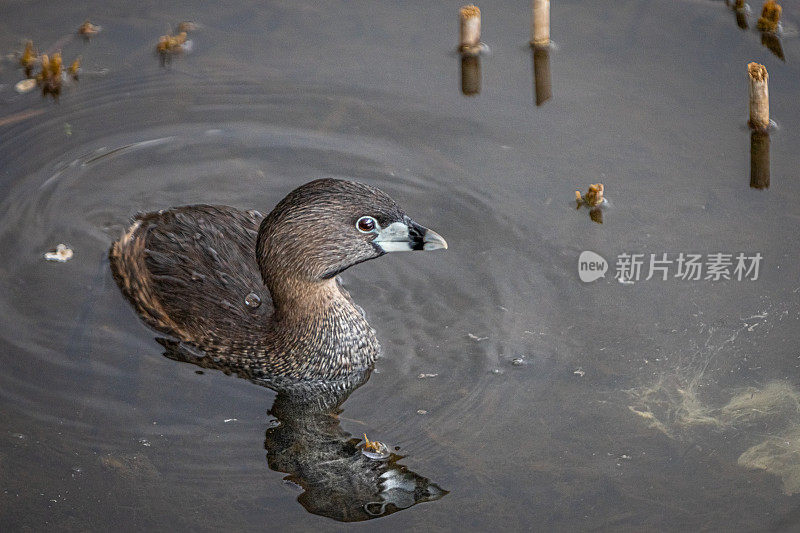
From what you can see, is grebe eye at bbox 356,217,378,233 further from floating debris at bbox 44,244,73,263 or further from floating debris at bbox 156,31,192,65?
floating debris at bbox 156,31,192,65

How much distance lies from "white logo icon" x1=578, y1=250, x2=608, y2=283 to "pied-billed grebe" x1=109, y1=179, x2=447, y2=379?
167 centimetres

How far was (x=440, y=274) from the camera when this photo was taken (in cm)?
736

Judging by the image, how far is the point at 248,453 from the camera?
6070 millimetres

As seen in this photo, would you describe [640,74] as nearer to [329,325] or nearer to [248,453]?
Answer: [329,325]

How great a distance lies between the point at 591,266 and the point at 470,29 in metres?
2.99

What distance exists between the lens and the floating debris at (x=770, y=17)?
9.10 meters

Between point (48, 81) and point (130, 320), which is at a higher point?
point (48, 81)

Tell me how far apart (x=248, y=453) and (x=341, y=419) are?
2.07 feet

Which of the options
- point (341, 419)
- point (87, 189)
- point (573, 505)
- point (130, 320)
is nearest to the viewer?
point (573, 505)

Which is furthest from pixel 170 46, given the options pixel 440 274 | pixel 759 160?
pixel 759 160

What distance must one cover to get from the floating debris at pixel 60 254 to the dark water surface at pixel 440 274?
0.30 feet

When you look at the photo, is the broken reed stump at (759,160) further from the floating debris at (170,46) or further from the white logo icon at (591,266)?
the floating debris at (170,46)

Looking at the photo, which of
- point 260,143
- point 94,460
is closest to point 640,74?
point 260,143
